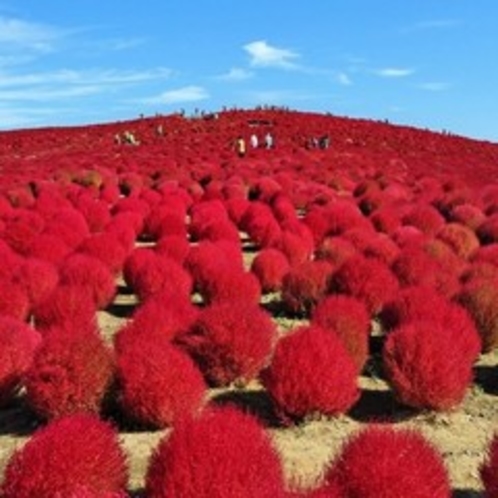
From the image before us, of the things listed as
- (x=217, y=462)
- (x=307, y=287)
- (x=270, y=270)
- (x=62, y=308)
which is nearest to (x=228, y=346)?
(x=62, y=308)

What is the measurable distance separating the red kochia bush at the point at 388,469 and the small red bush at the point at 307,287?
5.22 meters

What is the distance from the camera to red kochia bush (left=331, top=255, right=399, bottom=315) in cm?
991

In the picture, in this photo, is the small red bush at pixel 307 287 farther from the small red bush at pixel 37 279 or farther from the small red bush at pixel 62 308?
the small red bush at pixel 37 279

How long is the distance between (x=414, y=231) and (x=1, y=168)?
19770 mm

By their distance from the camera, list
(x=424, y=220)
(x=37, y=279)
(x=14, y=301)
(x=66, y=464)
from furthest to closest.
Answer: (x=424, y=220) < (x=37, y=279) < (x=14, y=301) < (x=66, y=464)

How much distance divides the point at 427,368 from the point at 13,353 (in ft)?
10.7

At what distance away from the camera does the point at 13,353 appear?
25.6 feet

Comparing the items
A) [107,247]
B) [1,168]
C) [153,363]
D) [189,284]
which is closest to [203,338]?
[153,363]

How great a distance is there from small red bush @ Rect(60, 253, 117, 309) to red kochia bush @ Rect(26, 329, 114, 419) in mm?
3241

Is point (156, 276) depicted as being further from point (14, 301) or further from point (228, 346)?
point (228, 346)

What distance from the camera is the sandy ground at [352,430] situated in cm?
612

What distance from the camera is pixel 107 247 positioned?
12.2 m

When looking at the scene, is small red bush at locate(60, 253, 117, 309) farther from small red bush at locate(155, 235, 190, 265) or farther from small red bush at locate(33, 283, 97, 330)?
small red bush at locate(155, 235, 190, 265)

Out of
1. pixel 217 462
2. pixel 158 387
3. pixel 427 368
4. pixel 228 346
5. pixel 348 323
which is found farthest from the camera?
pixel 348 323
